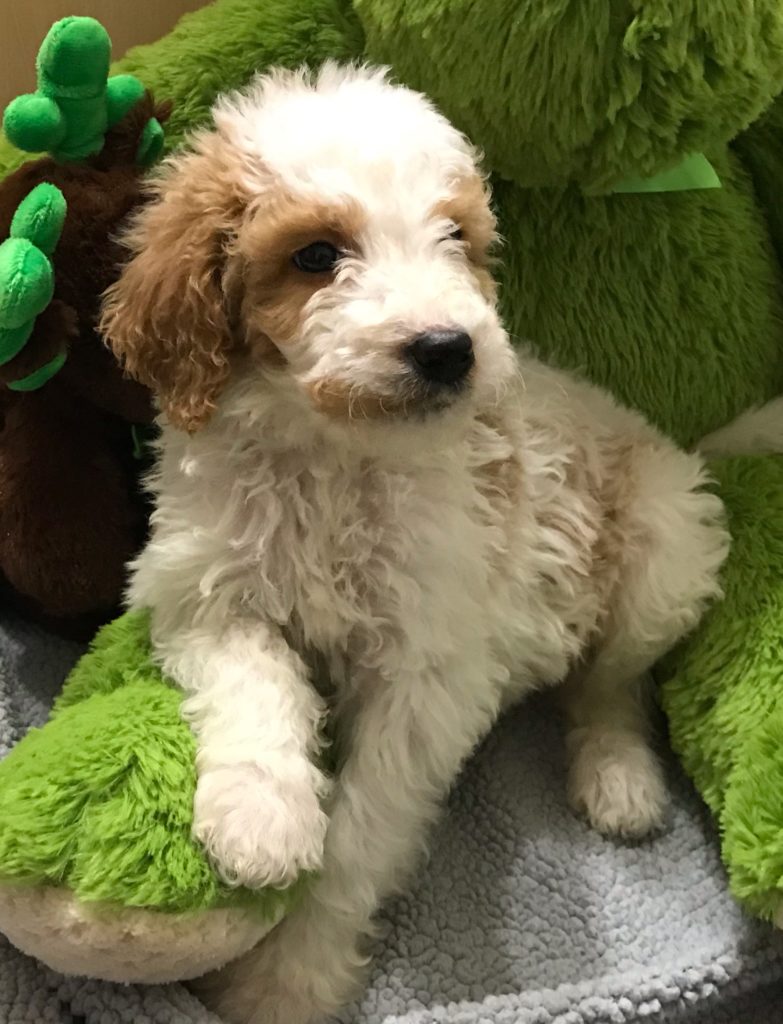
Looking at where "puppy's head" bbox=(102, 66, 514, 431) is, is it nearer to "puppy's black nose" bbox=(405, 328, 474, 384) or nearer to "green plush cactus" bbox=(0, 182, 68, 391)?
"puppy's black nose" bbox=(405, 328, 474, 384)

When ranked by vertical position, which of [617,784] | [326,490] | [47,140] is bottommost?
[617,784]

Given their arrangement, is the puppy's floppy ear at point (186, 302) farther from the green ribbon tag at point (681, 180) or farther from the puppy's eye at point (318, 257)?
the green ribbon tag at point (681, 180)

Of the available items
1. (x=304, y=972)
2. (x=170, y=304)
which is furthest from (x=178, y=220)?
(x=304, y=972)

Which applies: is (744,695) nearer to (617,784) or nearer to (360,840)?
(617,784)

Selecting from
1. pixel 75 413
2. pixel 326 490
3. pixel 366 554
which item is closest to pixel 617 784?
pixel 366 554

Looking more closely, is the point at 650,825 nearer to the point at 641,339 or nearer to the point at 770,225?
the point at 641,339

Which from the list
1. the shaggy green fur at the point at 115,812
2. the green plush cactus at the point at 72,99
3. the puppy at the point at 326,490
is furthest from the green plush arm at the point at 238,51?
the shaggy green fur at the point at 115,812

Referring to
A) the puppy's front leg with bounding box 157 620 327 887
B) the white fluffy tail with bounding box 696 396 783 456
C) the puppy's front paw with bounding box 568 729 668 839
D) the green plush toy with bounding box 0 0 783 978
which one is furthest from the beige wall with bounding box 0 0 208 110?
the puppy's front paw with bounding box 568 729 668 839
